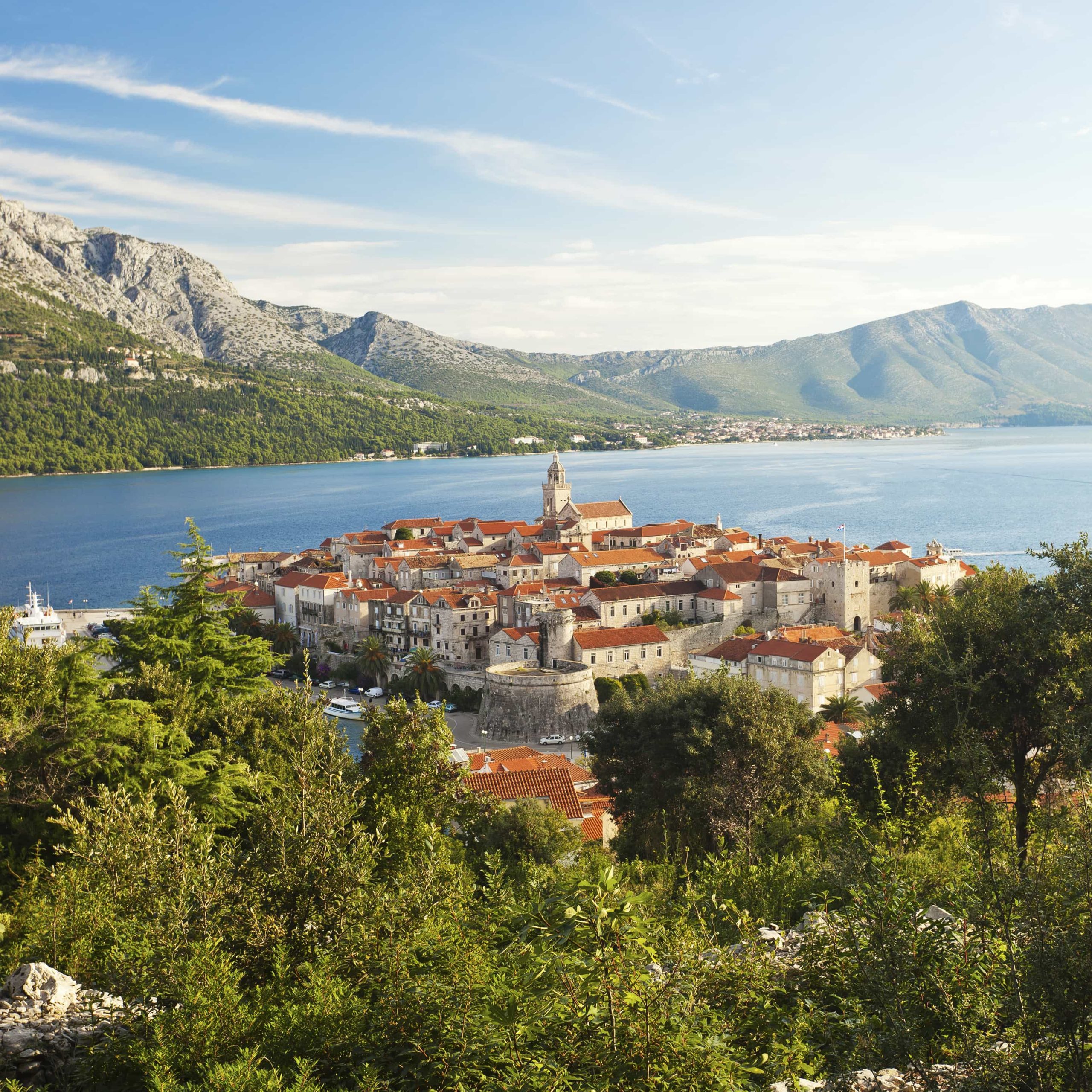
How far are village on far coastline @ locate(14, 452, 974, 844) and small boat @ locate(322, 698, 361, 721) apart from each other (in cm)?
13

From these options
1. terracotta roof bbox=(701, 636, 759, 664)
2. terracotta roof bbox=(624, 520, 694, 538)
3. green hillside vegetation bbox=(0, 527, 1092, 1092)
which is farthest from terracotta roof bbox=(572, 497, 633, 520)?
green hillside vegetation bbox=(0, 527, 1092, 1092)

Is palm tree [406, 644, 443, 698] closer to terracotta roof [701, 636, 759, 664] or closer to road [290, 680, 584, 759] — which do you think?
road [290, 680, 584, 759]

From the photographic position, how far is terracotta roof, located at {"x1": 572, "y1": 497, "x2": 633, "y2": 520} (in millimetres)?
78250

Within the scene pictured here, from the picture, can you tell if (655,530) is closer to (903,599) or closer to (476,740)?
(903,599)

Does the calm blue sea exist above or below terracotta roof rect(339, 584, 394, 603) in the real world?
above

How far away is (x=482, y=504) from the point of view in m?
129

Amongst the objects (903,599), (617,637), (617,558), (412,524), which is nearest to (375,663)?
(617,637)

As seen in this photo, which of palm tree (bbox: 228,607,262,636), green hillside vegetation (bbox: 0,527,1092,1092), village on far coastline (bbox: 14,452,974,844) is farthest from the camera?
palm tree (bbox: 228,607,262,636)

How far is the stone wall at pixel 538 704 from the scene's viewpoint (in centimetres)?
4419

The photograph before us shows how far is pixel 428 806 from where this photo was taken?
1175 cm

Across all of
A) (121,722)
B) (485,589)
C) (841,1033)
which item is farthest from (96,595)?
(841,1033)

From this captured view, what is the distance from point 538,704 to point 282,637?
19778 millimetres

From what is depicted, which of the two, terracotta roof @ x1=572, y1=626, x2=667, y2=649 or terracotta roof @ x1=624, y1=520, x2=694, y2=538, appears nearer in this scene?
terracotta roof @ x1=572, y1=626, x2=667, y2=649

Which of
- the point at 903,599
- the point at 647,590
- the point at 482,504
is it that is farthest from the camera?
the point at 482,504
